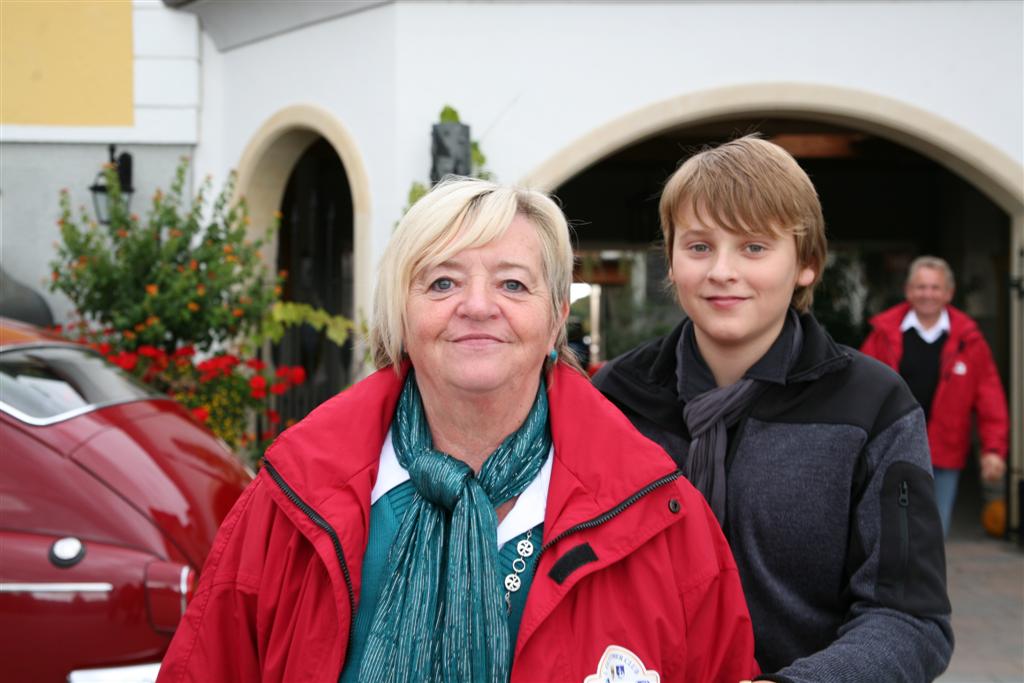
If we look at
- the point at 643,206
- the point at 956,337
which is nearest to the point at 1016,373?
Result: the point at 956,337

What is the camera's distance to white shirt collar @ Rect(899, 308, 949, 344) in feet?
21.4

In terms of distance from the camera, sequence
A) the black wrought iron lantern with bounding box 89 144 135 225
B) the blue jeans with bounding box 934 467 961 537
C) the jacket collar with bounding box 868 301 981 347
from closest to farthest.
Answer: the blue jeans with bounding box 934 467 961 537
the jacket collar with bounding box 868 301 981 347
the black wrought iron lantern with bounding box 89 144 135 225

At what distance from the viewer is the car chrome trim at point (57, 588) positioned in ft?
10.1

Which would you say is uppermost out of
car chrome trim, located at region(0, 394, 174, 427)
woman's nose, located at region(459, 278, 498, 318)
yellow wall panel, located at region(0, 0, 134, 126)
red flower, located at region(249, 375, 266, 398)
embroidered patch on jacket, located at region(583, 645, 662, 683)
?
yellow wall panel, located at region(0, 0, 134, 126)

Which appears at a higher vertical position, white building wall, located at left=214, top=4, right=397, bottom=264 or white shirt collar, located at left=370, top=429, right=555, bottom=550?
white building wall, located at left=214, top=4, right=397, bottom=264

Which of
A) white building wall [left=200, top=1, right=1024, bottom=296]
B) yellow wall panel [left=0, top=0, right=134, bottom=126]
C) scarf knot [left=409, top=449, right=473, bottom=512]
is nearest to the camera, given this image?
scarf knot [left=409, top=449, right=473, bottom=512]

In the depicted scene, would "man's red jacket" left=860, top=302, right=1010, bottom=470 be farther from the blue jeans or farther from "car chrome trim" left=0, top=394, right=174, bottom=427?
"car chrome trim" left=0, top=394, right=174, bottom=427

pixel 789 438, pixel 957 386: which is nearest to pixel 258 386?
pixel 957 386

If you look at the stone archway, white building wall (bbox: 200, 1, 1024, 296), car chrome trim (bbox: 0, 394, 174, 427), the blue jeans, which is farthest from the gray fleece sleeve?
white building wall (bbox: 200, 1, 1024, 296)

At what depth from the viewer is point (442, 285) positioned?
1822 millimetres

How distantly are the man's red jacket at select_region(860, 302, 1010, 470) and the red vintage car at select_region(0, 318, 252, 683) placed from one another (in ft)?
14.7

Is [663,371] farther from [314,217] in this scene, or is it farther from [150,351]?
[314,217]

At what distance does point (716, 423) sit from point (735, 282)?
0.92 feet

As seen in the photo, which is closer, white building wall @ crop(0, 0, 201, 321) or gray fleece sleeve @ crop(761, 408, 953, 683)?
gray fleece sleeve @ crop(761, 408, 953, 683)
